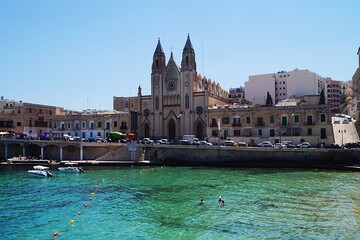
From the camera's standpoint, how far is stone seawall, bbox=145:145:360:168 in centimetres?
5738

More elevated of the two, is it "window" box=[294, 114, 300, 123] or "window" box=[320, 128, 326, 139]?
"window" box=[294, 114, 300, 123]

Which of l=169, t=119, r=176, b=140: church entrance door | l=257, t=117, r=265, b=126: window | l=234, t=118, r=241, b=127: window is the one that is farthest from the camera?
l=169, t=119, r=176, b=140: church entrance door

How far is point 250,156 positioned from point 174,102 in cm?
2771

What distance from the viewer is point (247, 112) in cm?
7519

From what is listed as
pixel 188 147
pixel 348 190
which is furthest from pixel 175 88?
pixel 348 190

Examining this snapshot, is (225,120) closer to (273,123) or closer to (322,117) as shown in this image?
(273,123)

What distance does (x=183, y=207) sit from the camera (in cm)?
3077

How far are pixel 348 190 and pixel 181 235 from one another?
72.5 feet

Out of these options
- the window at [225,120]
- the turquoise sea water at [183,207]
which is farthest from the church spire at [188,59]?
the turquoise sea water at [183,207]

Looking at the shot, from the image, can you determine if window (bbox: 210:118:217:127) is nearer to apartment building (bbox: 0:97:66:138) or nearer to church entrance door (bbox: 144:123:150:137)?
church entrance door (bbox: 144:123:150:137)

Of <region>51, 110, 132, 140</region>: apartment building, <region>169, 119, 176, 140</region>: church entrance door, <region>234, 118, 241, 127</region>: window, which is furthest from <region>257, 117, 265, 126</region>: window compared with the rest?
<region>51, 110, 132, 140</region>: apartment building

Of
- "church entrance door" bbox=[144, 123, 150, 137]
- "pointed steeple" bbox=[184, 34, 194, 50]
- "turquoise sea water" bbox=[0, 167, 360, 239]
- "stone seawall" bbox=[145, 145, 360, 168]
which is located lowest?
"turquoise sea water" bbox=[0, 167, 360, 239]

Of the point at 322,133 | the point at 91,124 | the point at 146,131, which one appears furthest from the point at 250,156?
the point at 91,124

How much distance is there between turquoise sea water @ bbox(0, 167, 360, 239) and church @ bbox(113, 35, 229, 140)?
31945 mm
